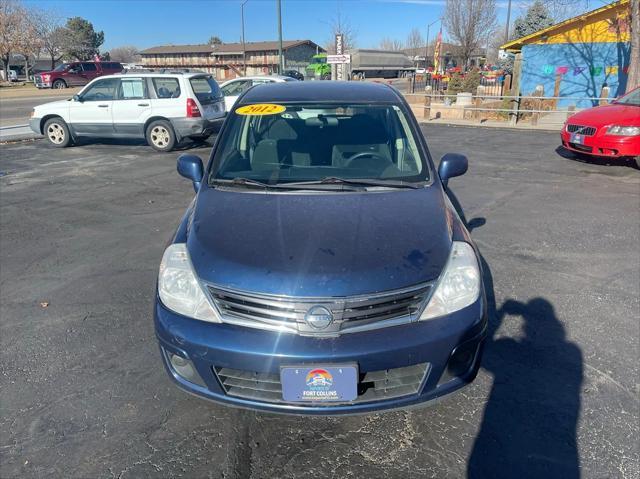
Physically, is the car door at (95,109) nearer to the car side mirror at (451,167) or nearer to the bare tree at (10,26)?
the car side mirror at (451,167)

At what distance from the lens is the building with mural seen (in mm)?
19000

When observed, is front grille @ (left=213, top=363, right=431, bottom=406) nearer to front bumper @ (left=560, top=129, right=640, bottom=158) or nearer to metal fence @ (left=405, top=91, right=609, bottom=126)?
front bumper @ (left=560, top=129, right=640, bottom=158)

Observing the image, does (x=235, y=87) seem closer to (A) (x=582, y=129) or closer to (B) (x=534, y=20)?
(A) (x=582, y=129)

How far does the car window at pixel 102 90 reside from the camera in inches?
431

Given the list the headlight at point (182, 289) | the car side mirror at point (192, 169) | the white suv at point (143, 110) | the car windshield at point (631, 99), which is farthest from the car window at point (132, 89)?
the car windshield at point (631, 99)

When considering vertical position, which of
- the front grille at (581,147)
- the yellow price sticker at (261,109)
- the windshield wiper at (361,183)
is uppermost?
the yellow price sticker at (261,109)

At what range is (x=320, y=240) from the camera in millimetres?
2414

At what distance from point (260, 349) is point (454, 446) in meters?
1.13

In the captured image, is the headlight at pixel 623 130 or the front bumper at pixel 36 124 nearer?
the headlight at pixel 623 130

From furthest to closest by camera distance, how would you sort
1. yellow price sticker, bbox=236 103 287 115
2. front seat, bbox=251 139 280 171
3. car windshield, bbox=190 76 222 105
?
1. car windshield, bbox=190 76 222 105
2. yellow price sticker, bbox=236 103 287 115
3. front seat, bbox=251 139 280 171

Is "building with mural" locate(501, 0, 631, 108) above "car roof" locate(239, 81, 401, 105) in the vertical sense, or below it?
above

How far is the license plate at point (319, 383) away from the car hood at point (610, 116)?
8.21m

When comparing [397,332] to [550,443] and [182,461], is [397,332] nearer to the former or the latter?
[550,443]

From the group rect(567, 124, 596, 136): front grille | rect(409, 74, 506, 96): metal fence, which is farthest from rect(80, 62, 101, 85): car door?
rect(567, 124, 596, 136): front grille
